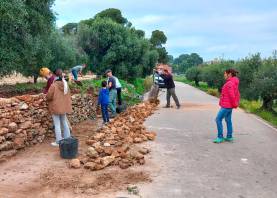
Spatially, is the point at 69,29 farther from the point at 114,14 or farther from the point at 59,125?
the point at 59,125

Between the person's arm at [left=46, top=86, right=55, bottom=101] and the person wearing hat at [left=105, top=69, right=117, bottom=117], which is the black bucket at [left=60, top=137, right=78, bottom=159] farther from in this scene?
the person wearing hat at [left=105, top=69, right=117, bottom=117]

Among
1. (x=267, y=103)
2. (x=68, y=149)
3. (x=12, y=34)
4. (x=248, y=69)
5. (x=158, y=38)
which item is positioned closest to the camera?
(x=68, y=149)

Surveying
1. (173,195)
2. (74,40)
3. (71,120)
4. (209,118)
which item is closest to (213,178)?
(173,195)

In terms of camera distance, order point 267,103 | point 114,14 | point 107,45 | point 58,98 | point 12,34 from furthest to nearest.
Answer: point 114,14
point 107,45
point 267,103
point 12,34
point 58,98

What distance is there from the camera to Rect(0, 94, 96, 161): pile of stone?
32.0ft

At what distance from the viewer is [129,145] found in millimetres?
10312

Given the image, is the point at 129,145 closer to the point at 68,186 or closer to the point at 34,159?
the point at 34,159

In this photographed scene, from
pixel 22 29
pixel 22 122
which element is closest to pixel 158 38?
pixel 22 29

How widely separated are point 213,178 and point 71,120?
7327 mm

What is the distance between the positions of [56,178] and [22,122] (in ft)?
9.86

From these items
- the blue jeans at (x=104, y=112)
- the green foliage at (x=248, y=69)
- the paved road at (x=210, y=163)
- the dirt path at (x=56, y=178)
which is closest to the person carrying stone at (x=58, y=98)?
the dirt path at (x=56, y=178)

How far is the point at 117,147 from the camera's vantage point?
10.2 m

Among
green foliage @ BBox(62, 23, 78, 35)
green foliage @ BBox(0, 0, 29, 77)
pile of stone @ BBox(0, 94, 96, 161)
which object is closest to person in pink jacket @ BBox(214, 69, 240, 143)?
pile of stone @ BBox(0, 94, 96, 161)

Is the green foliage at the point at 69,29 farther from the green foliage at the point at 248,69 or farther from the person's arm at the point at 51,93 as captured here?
the person's arm at the point at 51,93
